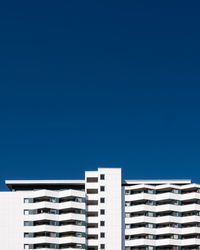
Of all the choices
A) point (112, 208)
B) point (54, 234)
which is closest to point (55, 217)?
point (54, 234)

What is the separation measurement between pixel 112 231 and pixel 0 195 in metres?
28.8

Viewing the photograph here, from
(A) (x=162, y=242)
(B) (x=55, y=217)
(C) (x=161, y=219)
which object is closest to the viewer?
(B) (x=55, y=217)

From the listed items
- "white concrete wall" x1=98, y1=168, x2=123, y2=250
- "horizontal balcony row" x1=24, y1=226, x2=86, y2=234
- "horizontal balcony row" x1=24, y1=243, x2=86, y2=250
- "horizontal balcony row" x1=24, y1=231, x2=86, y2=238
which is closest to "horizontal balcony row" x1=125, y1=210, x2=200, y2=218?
"white concrete wall" x1=98, y1=168, x2=123, y2=250

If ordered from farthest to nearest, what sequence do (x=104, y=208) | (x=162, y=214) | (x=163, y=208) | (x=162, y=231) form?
(x=162, y=214) < (x=163, y=208) < (x=162, y=231) < (x=104, y=208)

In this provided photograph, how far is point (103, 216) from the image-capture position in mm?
135250

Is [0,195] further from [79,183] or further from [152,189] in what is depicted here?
[152,189]

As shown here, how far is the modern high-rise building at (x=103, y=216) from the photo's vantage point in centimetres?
13200

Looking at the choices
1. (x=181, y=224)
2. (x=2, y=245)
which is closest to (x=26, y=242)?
(x=2, y=245)

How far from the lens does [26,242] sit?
430 ft

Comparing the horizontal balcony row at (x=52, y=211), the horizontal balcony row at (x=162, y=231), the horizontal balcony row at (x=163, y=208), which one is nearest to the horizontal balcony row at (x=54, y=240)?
the horizontal balcony row at (x=52, y=211)

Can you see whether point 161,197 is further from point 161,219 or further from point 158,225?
point 158,225

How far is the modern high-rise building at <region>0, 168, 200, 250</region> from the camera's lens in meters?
132

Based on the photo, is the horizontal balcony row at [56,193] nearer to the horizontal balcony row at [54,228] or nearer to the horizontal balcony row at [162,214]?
the horizontal balcony row at [54,228]

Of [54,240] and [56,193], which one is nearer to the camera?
[54,240]
